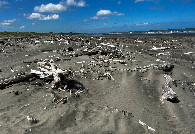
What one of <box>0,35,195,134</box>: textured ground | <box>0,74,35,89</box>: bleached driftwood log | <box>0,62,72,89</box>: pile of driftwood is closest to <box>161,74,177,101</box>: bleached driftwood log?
<box>0,35,195,134</box>: textured ground

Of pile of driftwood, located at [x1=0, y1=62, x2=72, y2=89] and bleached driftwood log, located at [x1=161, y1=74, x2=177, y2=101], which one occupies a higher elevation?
pile of driftwood, located at [x1=0, y1=62, x2=72, y2=89]

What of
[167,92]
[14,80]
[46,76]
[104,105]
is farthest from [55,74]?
[167,92]

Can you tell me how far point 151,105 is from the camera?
19.1ft

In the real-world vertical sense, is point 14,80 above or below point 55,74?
below

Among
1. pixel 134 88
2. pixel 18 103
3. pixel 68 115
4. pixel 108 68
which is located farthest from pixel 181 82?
pixel 18 103

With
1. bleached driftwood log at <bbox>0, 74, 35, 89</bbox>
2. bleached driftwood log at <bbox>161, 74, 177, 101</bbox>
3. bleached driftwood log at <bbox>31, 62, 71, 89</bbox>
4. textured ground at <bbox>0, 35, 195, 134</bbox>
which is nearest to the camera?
textured ground at <bbox>0, 35, 195, 134</bbox>

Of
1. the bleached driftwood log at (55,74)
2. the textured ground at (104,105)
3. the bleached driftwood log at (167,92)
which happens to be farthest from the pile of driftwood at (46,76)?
the bleached driftwood log at (167,92)

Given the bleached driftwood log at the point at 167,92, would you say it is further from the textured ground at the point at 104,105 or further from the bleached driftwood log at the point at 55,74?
the bleached driftwood log at the point at 55,74

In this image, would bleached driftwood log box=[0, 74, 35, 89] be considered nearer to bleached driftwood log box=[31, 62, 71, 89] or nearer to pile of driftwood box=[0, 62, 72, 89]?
pile of driftwood box=[0, 62, 72, 89]

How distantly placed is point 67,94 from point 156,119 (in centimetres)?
272

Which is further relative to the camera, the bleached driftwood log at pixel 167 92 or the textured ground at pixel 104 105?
the bleached driftwood log at pixel 167 92

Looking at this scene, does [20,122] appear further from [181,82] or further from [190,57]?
[190,57]

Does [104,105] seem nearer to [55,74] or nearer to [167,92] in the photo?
[55,74]

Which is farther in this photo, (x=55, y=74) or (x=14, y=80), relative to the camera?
(x=14, y=80)
